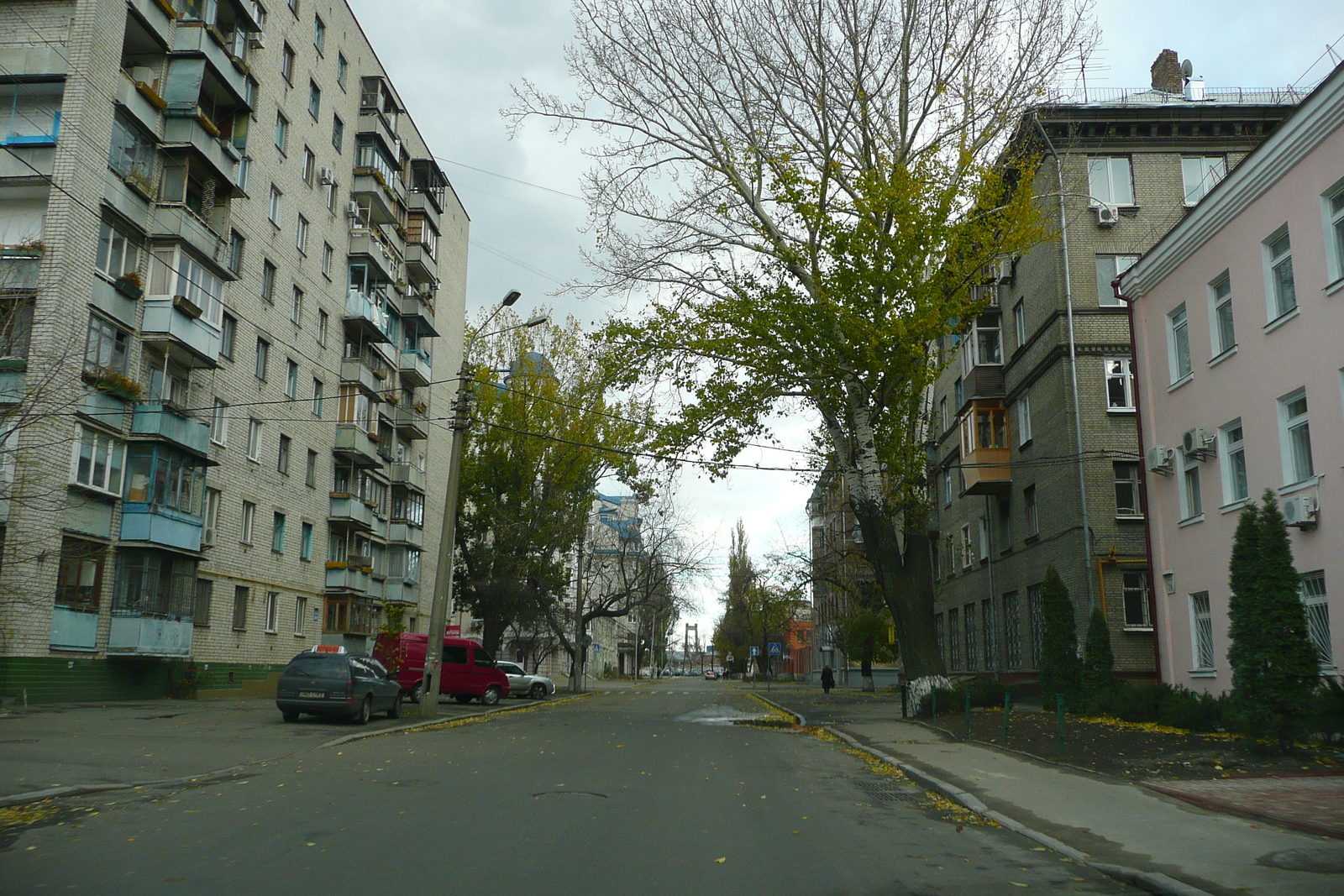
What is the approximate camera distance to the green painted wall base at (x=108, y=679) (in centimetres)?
2184

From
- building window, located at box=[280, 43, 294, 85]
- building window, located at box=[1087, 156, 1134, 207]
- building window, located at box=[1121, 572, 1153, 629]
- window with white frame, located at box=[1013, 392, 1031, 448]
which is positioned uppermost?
building window, located at box=[280, 43, 294, 85]

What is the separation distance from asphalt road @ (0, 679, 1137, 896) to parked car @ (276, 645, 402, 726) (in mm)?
6324

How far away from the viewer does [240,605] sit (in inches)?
1266

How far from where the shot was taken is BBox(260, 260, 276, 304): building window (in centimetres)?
3353

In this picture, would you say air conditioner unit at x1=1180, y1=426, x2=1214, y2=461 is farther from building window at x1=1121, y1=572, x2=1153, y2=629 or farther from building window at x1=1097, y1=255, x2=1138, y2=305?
building window at x1=1097, y1=255, x2=1138, y2=305

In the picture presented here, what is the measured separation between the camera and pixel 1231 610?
1402 cm

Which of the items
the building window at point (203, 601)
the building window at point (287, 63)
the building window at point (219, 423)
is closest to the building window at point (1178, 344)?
the building window at point (219, 423)

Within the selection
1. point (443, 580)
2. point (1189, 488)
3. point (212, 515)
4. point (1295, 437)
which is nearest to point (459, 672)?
point (212, 515)

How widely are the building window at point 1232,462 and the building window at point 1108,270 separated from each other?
10146 millimetres

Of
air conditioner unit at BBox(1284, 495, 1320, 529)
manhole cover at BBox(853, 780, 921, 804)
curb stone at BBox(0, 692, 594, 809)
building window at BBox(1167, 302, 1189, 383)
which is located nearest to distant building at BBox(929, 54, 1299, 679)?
building window at BBox(1167, 302, 1189, 383)

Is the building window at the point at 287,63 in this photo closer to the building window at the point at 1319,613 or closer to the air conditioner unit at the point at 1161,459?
the air conditioner unit at the point at 1161,459

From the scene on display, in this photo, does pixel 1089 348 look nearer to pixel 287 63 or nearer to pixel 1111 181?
pixel 1111 181

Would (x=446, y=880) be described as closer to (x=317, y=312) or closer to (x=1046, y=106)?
(x=1046, y=106)

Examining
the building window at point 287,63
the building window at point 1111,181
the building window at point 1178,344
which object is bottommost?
the building window at point 1178,344
